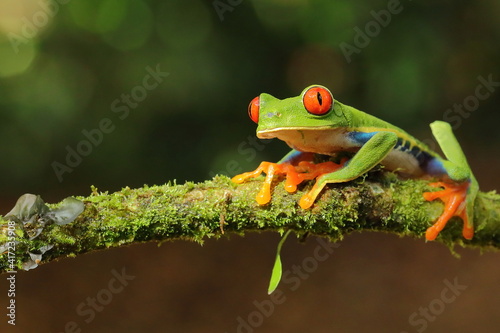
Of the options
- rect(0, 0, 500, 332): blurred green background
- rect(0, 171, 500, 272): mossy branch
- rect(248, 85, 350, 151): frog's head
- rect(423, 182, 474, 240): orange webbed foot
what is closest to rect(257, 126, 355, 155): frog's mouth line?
rect(248, 85, 350, 151): frog's head

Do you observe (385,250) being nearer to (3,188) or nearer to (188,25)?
(188,25)

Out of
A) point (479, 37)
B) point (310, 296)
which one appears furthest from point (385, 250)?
point (479, 37)

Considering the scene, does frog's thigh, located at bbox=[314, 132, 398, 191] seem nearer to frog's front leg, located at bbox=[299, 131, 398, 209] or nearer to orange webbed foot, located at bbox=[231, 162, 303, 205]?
frog's front leg, located at bbox=[299, 131, 398, 209]

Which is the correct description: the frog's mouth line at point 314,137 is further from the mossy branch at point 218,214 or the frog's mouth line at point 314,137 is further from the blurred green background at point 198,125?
the blurred green background at point 198,125

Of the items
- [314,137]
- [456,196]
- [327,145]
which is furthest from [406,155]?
[314,137]

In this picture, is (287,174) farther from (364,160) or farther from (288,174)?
(364,160)

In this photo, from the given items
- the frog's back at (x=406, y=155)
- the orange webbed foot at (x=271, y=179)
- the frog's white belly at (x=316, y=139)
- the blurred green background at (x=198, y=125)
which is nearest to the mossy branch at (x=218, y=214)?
the orange webbed foot at (x=271, y=179)
